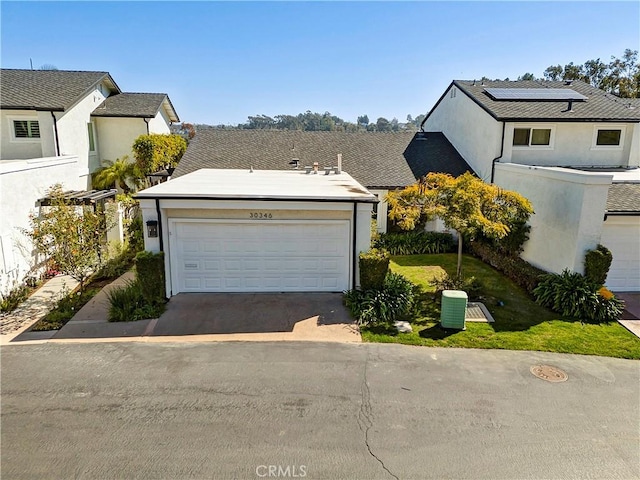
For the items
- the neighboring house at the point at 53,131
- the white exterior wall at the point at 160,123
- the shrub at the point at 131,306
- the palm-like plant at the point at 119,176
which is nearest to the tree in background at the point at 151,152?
the palm-like plant at the point at 119,176

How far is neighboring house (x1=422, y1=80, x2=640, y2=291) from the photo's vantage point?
42.2 ft

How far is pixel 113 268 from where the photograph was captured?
15.4 metres

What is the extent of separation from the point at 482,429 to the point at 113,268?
13.6 m

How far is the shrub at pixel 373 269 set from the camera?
480 inches

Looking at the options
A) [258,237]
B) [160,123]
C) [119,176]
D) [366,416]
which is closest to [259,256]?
[258,237]

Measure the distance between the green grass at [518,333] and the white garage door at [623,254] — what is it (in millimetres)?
3121

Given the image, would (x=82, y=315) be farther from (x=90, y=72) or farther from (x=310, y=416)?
(x=90, y=72)

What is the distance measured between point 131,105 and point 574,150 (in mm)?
24672

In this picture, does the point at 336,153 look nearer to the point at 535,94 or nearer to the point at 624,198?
the point at 535,94

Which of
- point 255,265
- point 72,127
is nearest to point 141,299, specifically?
point 255,265

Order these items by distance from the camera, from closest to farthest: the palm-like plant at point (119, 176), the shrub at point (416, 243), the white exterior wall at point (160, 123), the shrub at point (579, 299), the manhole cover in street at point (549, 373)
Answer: the manhole cover in street at point (549, 373)
the shrub at point (579, 299)
the shrub at point (416, 243)
the palm-like plant at point (119, 176)
the white exterior wall at point (160, 123)

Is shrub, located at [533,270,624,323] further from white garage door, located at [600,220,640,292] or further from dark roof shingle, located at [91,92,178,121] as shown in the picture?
dark roof shingle, located at [91,92,178,121]

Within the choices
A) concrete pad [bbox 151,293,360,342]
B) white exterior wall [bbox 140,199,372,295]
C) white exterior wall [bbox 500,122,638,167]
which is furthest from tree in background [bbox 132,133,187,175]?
white exterior wall [bbox 500,122,638,167]

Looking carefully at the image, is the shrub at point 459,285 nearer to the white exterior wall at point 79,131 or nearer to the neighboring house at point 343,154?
the neighboring house at point 343,154
